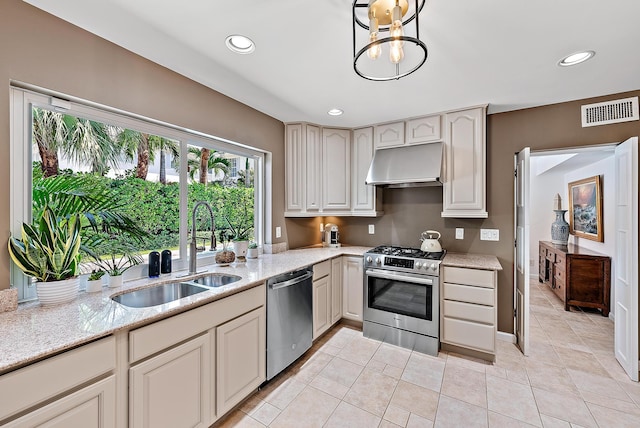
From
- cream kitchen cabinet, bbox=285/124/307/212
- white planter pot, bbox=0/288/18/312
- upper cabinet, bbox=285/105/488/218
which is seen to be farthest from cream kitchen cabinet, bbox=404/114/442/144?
white planter pot, bbox=0/288/18/312

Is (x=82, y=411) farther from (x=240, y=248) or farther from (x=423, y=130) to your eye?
(x=423, y=130)

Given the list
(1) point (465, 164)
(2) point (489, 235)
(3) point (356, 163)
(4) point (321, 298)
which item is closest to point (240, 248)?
(4) point (321, 298)

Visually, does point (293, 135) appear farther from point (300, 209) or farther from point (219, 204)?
point (219, 204)

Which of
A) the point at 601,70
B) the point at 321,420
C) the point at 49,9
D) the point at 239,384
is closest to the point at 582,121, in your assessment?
the point at 601,70

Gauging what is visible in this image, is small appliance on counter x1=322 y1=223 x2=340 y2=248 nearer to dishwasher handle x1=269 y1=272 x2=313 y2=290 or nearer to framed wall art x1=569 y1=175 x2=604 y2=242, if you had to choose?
dishwasher handle x1=269 y1=272 x2=313 y2=290

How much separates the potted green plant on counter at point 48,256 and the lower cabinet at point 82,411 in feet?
1.90

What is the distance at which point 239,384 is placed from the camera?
1792 millimetres

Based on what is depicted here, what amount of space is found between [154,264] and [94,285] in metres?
0.37

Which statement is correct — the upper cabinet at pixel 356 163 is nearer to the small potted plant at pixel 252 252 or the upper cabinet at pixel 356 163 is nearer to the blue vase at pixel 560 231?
the small potted plant at pixel 252 252

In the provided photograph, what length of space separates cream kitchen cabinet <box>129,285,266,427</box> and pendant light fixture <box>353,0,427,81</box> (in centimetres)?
158

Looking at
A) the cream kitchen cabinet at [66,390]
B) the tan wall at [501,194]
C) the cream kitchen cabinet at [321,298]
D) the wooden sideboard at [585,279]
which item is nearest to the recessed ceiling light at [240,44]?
the cream kitchen cabinet at [66,390]

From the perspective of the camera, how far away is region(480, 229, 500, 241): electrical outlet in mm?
2879

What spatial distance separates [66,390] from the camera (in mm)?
1040

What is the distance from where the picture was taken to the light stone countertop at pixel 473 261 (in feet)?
7.97
